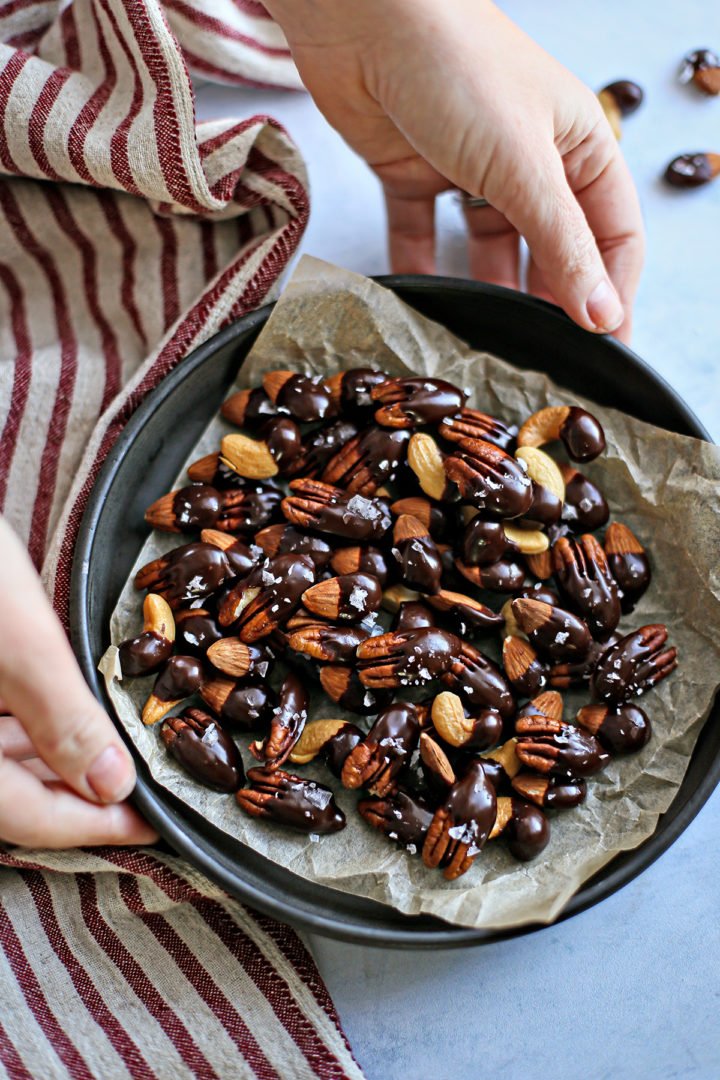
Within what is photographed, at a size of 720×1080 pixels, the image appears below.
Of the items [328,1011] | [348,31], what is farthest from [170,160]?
[328,1011]

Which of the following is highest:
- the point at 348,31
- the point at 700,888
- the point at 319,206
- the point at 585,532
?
the point at 348,31

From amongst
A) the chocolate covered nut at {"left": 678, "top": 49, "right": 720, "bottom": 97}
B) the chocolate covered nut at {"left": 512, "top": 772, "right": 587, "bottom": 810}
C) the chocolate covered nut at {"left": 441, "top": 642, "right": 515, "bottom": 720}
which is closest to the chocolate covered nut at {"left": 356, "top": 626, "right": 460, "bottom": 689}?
the chocolate covered nut at {"left": 441, "top": 642, "right": 515, "bottom": 720}

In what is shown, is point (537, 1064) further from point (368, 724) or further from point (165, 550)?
point (165, 550)

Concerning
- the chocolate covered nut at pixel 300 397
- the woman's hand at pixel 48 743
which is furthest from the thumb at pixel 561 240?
the woman's hand at pixel 48 743

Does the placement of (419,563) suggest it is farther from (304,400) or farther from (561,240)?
(561,240)

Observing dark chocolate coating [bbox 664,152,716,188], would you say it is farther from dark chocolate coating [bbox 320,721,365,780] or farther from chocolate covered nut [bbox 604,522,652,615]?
dark chocolate coating [bbox 320,721,365,780]

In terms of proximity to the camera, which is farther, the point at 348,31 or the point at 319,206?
the point at 319,206

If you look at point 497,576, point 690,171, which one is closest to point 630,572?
point 497,576
